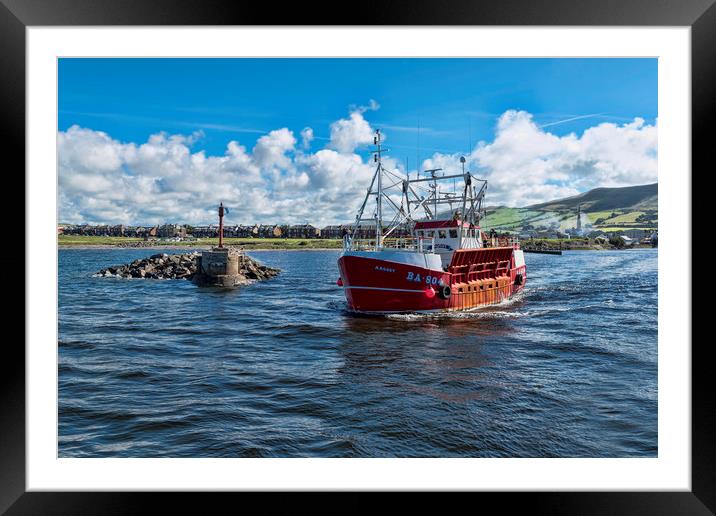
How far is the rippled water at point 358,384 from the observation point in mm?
6340

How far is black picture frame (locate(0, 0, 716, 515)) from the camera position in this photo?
161 inches

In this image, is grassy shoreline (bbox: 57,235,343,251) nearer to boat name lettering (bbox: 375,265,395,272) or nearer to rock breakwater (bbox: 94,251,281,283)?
rock breakwater (bbox: 94,251,281,283)

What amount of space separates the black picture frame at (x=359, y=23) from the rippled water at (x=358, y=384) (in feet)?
6.19

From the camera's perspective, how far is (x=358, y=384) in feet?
30.0

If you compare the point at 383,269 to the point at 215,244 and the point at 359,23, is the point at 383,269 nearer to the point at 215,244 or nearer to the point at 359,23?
the point at 359,23

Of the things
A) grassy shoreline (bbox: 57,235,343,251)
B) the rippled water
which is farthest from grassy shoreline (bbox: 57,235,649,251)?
the rippled water

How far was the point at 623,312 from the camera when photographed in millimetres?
18844

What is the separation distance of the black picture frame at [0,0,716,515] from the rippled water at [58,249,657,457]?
1.89 m

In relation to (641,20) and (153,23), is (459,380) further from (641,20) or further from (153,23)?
(153,23)

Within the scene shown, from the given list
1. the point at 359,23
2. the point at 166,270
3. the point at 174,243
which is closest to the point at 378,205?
the point at 359,23

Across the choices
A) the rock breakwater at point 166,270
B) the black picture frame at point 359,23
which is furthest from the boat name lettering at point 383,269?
the rock breakwater at point 166,270

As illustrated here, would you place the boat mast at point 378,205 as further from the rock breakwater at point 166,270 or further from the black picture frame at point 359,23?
the rock breakwater at point 166,270

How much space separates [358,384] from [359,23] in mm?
6889
